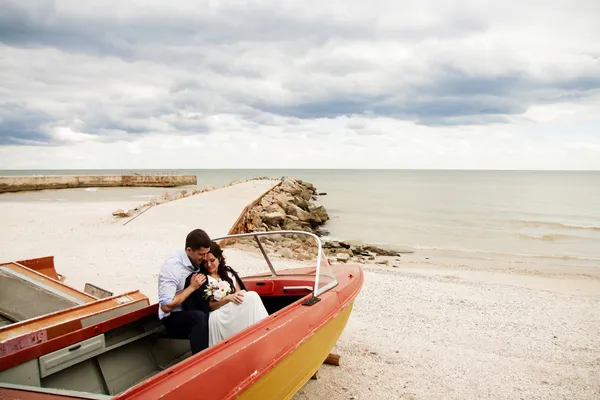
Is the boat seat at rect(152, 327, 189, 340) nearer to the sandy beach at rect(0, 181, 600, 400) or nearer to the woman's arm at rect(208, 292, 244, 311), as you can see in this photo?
the woman's arm at rect(208, 292, 244, 311)

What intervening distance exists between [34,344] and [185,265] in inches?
51.0

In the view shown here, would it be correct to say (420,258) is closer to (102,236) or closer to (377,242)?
(377,242)

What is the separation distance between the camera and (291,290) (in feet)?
17.6

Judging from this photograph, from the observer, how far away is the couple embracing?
3.88m

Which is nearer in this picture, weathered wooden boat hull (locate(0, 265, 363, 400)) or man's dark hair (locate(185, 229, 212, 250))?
weathered wooden boat hull (locate(0, 265, 363, 400))

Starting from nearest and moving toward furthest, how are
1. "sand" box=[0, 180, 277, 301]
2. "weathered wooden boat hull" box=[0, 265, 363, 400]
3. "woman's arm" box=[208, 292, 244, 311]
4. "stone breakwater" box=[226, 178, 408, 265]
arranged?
1. "weathered wooden boat hull" box=[0, 265, 363, 400]
2. "woman's arm" box=[208, 292, 244, 311]
3. "sand" box=[0, 180, 277, 301]
4. "stone breakwater" box=[226, 178, 408, 265]

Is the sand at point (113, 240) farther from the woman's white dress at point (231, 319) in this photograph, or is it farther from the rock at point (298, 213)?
the woman's white dress at point (231, 319)

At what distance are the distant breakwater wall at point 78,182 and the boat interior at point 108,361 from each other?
2086 inches

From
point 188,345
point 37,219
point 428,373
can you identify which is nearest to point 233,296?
point 188,345

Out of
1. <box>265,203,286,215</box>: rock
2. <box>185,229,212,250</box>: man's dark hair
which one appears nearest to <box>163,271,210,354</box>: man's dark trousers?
<box>185,229,212,250</box>: man's dark hair

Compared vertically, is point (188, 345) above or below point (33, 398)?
below

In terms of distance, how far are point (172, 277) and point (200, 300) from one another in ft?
1.08

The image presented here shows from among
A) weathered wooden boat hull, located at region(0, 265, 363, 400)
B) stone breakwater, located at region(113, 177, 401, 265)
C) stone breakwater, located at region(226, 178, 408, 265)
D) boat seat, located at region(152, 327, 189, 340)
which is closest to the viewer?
weathered wooden boat hull, located at region(0, 265, 363, 400)

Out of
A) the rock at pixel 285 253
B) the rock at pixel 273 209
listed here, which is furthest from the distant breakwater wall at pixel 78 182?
the rock at pixel 285 253
